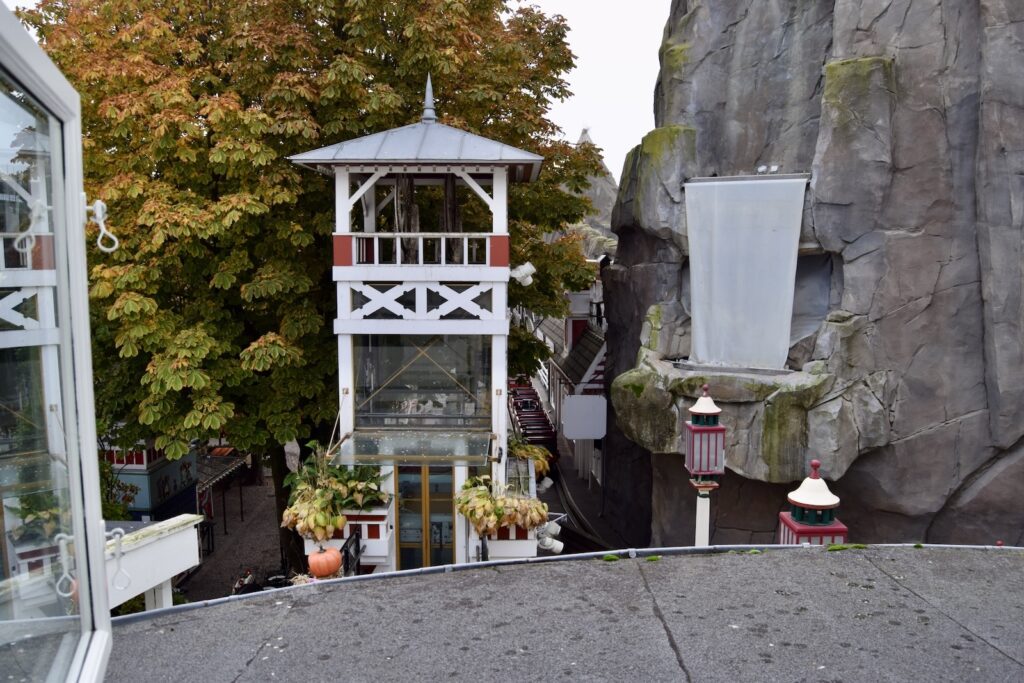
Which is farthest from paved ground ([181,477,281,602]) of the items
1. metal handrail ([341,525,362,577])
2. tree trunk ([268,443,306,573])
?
metal handrail ([341,525,362,577])

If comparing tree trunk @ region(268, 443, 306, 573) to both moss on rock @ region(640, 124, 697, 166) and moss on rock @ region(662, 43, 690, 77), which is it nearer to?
moss on rock @ region(640, 124, 697, 166)

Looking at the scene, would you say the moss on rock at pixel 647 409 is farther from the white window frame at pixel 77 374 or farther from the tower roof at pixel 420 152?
the white window frame at pixel 77 374

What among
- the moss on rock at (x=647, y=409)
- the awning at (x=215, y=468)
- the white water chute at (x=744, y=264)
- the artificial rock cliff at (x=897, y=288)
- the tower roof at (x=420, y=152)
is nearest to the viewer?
the tower roof at (x=420, y=152)

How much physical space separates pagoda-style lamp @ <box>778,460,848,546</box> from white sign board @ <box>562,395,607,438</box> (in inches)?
296

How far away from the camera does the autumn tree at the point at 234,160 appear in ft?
37.0

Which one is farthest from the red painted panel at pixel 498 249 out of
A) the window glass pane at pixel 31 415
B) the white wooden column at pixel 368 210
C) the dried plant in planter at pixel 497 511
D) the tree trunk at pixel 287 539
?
the window glass pane at pixel 31 415

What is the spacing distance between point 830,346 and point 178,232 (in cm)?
904

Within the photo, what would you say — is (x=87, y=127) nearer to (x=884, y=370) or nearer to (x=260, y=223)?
(x=260, y=223)

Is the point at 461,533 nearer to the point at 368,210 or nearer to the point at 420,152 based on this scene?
the point at 368,210

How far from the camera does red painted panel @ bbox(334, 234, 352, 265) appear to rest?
10797 mm

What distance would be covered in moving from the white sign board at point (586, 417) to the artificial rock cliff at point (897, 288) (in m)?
2.24

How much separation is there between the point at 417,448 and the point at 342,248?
275 cm

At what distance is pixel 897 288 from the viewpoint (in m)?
12.0

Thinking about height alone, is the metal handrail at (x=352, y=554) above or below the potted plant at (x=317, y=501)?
below
